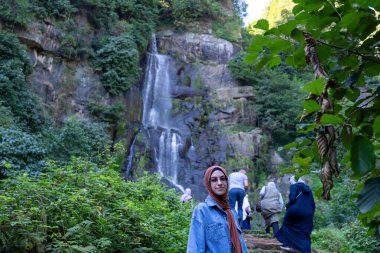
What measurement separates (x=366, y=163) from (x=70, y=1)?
2238cm

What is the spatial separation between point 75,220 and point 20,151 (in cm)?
721

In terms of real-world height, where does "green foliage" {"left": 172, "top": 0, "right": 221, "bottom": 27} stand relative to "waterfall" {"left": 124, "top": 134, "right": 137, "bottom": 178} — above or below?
above

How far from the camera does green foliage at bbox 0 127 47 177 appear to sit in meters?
10.7

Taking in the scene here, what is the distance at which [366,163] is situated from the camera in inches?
42.6

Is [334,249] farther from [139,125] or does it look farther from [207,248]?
[139,125]

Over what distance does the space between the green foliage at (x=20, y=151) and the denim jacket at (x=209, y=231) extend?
30.0ft

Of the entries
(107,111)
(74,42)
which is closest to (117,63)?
(74,42)

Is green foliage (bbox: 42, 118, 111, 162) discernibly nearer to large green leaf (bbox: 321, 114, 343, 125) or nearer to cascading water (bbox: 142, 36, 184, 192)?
cascading water (bbox: 142, 36, 184, 192)

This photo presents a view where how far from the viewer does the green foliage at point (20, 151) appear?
10.7 meters

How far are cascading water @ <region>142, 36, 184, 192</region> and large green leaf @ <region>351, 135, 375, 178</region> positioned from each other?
59.1 ft

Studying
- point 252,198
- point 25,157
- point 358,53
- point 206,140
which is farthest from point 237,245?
point 206,140

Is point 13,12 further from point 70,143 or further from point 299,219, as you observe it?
point 299,219

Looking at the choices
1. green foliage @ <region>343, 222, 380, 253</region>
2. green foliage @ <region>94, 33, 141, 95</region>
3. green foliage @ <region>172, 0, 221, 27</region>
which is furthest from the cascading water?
green foliage @ <region>343, 222, 380, 253</region>

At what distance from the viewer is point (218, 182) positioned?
2.93 m
